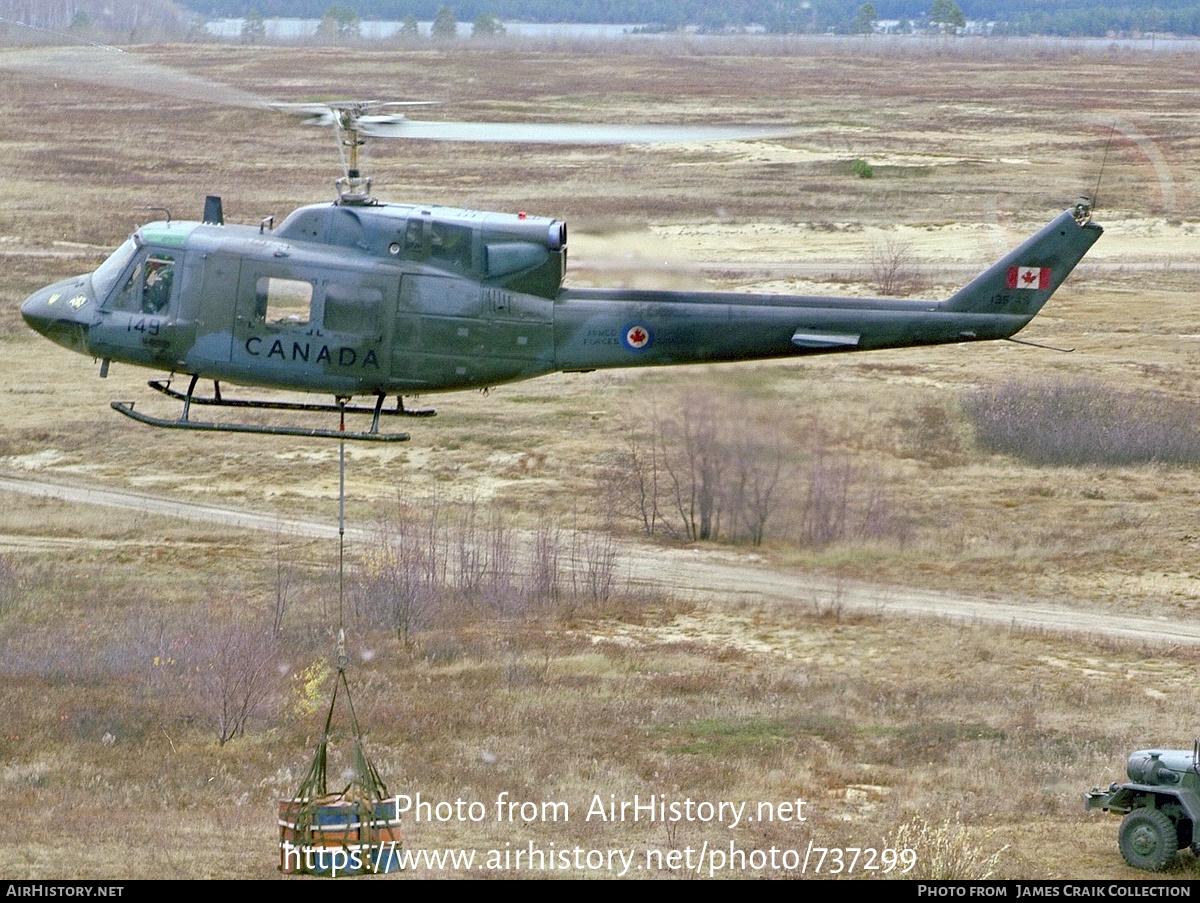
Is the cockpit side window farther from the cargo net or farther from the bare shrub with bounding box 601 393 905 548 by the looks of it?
the bare shrub with bounding box 601 393 905 548

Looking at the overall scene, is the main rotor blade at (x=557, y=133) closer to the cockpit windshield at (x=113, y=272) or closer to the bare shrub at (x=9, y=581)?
the cockpit windshield at (x=113, y=272)

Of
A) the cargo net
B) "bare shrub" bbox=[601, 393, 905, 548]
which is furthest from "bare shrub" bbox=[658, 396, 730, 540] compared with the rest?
the cargo net

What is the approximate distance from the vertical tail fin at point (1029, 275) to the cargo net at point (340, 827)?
23.7ft

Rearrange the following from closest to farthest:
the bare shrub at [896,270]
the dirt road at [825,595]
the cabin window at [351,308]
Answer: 1. the cabin window at [351,308]
2. the dirt road at [825,595]
3. the bare shrub at [896,270]

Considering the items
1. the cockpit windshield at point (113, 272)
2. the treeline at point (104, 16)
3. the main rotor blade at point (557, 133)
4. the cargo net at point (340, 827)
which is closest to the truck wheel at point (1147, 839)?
the cargo net at point (340, 827)

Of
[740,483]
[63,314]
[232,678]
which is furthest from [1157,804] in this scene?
[232,678]

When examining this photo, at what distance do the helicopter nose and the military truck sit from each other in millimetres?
12837

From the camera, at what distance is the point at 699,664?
31828 millimetres

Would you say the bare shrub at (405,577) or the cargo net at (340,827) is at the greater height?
the cargo net at (340,827)

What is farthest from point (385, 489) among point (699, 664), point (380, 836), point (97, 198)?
point (97, 198)

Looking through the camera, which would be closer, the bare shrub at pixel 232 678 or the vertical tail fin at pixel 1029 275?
the vertical tail fin at pixel 1029 275

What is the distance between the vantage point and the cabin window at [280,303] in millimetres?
17375

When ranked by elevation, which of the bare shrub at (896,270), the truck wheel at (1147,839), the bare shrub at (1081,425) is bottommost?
the truck wheel at (1147,839)

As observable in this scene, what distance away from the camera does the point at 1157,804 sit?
71.3ft
